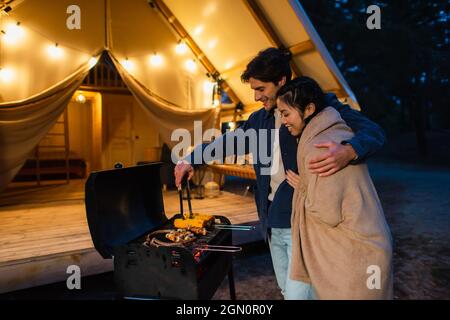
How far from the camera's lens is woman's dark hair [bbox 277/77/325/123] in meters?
1.60

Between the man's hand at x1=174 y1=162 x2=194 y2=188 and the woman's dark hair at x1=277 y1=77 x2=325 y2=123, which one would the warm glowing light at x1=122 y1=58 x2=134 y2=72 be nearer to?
the man's hand at x1=174 y1=162 x2=194 y2=188

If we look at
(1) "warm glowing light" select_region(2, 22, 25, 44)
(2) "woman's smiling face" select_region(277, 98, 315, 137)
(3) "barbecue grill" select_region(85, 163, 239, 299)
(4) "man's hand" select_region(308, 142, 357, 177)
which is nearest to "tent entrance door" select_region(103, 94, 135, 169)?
(1) "warm glowing light" select_region(2, 22, 25, 44)

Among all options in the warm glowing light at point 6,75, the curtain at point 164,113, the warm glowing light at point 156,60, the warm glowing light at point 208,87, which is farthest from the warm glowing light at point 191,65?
the warm glowing light at point 6,75

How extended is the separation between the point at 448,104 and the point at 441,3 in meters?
5.85

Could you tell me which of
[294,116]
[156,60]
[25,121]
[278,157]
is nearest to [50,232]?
[25,121]

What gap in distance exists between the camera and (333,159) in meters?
1.37

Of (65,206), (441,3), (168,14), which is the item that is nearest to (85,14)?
(168,14)

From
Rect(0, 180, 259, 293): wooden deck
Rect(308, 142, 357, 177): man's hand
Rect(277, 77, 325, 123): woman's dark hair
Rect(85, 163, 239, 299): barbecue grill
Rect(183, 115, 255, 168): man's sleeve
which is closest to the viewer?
Rect(308, 142, 357, 177): man's hand

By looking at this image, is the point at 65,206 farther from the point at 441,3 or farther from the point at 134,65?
the point at 441,3

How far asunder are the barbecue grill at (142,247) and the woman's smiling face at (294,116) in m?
0.91

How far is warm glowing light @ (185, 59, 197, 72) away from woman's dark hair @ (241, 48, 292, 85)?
208 inches

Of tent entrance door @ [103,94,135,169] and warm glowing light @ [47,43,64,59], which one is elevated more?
warm glowing light @ [47,43,64,59]

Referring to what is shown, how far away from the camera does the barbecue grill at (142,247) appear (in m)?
1.95

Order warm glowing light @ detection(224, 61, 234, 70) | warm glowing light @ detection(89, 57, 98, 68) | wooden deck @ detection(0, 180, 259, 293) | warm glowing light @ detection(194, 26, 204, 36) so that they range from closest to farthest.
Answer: wooden deck @ detection(0, 180, 259, 293), warm glowing light @ detection(89, 57, 98, 68), warm glowing light @ detection(194, 26, 204, 36), warm glowing light @ detection(224, 61, 234, 70)
